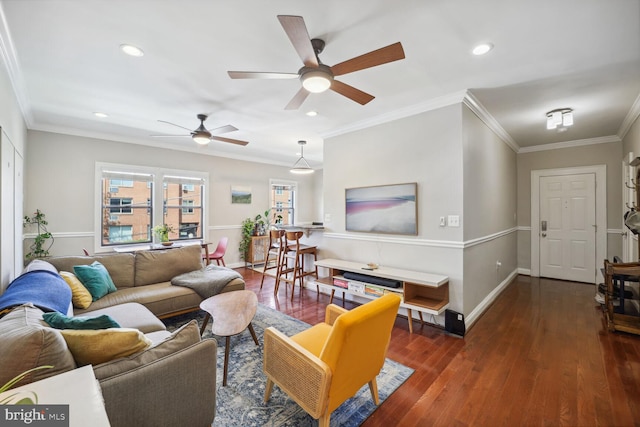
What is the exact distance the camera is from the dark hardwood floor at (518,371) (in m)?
1.80

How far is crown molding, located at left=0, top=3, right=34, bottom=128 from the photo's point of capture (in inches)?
77.1

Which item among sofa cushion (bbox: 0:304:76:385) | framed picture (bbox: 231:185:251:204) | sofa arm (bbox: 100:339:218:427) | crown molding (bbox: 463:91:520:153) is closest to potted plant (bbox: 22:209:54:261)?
framed picture (bbox: 231:185:251:204)

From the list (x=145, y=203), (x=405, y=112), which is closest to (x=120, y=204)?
(x=145, y=203)

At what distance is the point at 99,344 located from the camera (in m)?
1.28

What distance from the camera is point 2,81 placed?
230 centimetres

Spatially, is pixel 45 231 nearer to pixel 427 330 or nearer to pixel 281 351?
pixel 281 351

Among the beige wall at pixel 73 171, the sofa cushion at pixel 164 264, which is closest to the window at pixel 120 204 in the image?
the beige wall at pixel 73 171

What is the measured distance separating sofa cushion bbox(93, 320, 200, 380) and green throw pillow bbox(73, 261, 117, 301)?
2.01 meters

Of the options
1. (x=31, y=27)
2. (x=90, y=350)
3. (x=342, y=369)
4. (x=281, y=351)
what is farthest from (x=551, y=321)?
(x=31, y=27)

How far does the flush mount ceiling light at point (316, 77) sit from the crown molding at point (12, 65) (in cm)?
202

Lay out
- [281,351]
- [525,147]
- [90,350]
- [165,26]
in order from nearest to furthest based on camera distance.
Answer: [90,350], [281,351], [165,26], [525,147]

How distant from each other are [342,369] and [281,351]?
0.43 meters

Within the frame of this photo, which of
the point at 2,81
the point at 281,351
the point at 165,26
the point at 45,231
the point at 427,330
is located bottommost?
the point at 427,330

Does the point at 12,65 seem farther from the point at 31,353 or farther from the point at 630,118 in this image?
the point at 630,118
